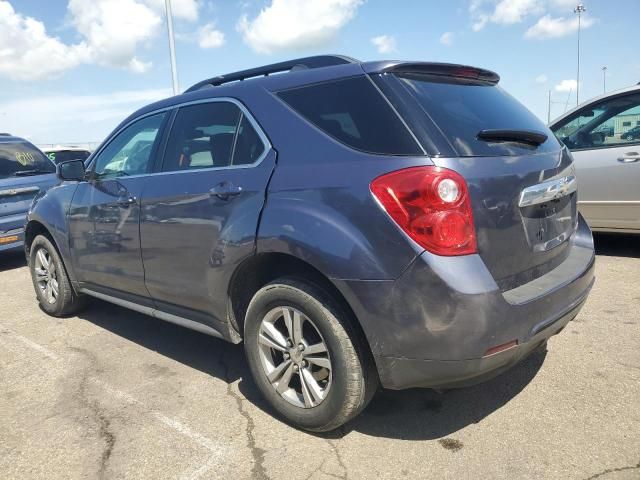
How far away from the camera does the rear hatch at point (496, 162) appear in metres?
2.31

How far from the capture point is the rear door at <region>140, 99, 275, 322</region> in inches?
112

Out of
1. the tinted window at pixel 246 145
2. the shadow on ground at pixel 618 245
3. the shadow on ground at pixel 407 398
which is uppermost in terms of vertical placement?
the tinted window at pixel 246 145

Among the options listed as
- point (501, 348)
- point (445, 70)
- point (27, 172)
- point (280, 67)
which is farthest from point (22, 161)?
point (501, 348)

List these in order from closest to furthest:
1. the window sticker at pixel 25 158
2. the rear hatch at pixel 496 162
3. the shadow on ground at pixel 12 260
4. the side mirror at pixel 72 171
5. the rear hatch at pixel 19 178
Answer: the rear hatch at pixel 496 162 < the side mirror at pixel 72 171 < the rear hatch at pixel 19 178 < the shadow on ground at pixel 12 260 < the window sticker at pixel 25 158

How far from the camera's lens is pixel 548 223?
2645 millimetres

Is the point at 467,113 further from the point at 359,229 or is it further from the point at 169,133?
the point at 169,133

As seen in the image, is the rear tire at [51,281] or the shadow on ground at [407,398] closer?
the shadow on ground at [407,398]

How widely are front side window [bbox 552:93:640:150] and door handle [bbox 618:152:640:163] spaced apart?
0.14 meters

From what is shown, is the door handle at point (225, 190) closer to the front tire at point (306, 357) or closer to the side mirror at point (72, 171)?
the front tire at point (306, 357)

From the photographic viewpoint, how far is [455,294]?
7.13 ft

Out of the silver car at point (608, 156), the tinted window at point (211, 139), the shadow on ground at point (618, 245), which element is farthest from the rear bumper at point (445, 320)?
the shadow on ground at point (618, 245)

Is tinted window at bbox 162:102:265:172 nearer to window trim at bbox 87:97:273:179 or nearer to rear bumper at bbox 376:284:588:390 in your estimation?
window trim at bbox 87:97:273:179

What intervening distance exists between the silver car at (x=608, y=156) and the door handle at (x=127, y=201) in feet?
15.1

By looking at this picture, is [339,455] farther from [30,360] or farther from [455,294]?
[30,360]
